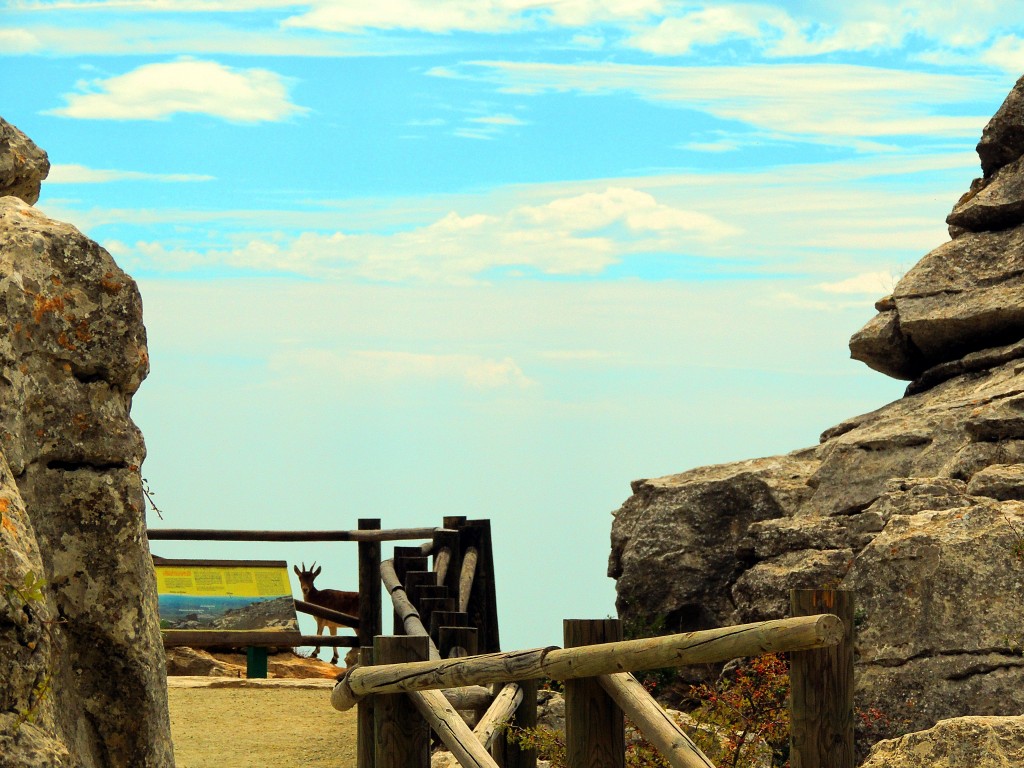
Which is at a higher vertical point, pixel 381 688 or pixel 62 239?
pixel 62 239

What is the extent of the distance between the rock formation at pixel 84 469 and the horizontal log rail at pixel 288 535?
778cm

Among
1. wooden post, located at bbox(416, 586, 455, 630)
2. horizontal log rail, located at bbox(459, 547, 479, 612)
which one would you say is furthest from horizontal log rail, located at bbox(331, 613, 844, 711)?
horizontal log rail, located at bbox(459, 547, 479, 612)

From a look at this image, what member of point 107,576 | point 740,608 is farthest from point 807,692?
point 740,608

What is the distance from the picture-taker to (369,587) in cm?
1274

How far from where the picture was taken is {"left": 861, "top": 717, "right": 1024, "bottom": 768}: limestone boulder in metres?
5.17

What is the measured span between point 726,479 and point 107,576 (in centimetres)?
757

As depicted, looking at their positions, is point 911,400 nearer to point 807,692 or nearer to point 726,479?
point 726,479

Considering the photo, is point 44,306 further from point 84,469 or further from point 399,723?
point 399,723

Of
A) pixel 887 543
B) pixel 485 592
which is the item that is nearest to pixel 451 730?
pixel 887 543

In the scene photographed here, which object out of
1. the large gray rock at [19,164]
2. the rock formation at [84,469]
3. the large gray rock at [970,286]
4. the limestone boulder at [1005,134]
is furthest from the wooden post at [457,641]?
the limestone boulder at [1005,134]

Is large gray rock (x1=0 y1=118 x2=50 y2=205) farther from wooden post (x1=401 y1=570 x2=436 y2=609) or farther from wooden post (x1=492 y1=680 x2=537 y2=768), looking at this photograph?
wooden post (x1=401 y1=570 x2=436 y2=609)

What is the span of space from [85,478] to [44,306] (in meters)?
0.64

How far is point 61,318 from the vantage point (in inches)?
180

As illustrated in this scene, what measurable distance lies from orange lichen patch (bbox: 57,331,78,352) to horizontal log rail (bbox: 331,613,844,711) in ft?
Answer: 7.47
